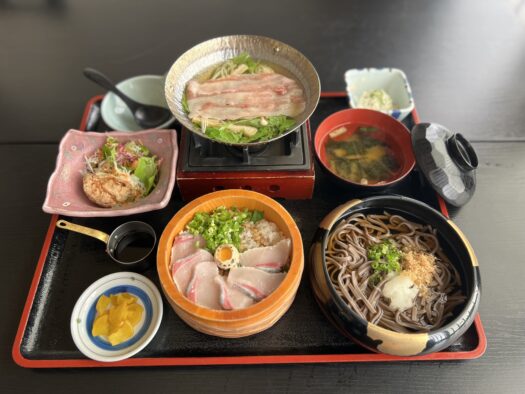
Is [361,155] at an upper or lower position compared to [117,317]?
upper

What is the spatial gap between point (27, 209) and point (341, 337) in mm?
1835

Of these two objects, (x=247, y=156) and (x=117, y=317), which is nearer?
(x=117, y=317)

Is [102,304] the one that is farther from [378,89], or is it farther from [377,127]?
[378,89]

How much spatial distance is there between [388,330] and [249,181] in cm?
95

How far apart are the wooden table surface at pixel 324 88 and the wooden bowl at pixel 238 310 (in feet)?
0.80

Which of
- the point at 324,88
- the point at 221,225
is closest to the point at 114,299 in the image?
the point at 221,225

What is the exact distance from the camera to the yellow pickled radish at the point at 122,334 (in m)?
1.51

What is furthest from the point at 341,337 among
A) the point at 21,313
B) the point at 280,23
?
the point at 280,23

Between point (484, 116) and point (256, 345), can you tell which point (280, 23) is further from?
point (256, 345)

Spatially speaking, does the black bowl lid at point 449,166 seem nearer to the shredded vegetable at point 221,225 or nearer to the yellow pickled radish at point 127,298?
the shredded vegetable at point 221,225

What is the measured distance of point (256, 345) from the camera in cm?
160

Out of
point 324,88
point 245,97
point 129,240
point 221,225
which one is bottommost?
point 129,240

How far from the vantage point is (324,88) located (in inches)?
102

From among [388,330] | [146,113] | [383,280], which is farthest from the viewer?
[146,113]
